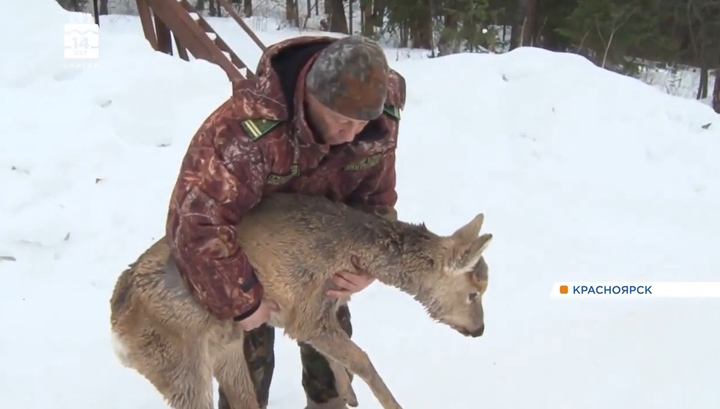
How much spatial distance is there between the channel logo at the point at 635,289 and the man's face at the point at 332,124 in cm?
298

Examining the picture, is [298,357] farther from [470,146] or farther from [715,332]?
[470,146]

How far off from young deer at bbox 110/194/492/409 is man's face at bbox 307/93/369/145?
42cm

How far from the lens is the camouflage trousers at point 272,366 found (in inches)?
149

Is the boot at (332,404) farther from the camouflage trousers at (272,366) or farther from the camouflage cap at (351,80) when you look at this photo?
the camouflage cap at (351,80)

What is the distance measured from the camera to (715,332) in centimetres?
485

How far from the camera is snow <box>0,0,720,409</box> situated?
14.5 feet

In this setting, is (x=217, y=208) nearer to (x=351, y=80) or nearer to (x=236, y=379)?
(x=351, y=80)

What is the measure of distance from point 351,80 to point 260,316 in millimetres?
1079

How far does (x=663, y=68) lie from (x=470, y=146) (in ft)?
40.2

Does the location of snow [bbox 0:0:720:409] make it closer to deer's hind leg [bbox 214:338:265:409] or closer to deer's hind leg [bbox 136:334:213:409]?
deer's hind leg [bbox 214:338:265:409]

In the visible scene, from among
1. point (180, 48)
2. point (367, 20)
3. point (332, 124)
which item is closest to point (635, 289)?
point (332, 124)

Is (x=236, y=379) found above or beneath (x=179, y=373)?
beneath

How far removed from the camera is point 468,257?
10.4 ft

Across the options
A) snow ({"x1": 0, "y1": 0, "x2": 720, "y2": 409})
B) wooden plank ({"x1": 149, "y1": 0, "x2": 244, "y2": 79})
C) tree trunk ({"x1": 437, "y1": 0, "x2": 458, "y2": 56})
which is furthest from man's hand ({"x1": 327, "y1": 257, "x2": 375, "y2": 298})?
tree trunk ({"x1": 437, "y1": 0, "x2": 458, "y2": 56})
